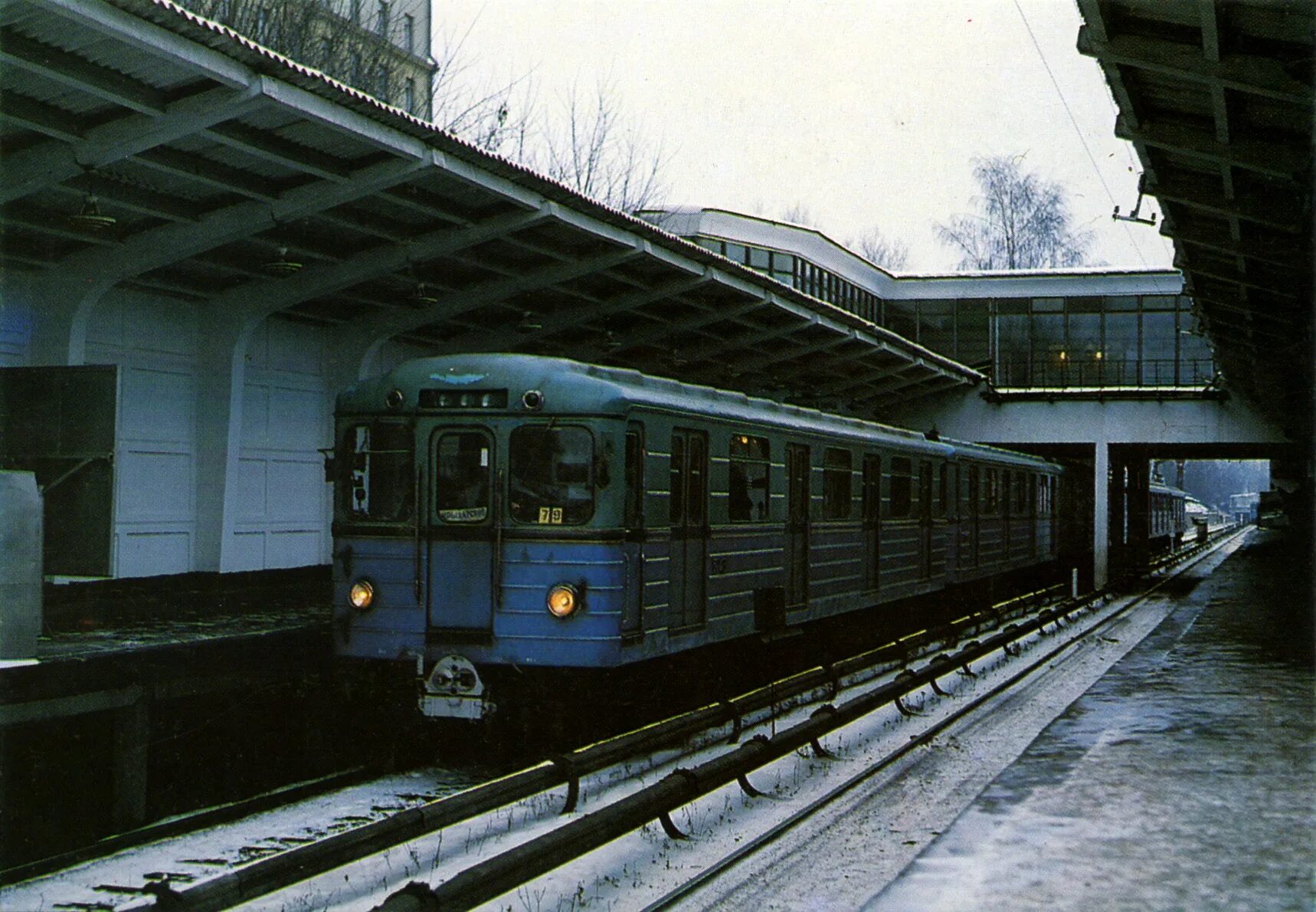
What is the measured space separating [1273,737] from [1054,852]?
14.2 feet

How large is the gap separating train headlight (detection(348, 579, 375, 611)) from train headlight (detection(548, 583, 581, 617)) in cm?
143

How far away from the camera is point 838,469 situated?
14508 millimetres

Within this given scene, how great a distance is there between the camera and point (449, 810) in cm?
690

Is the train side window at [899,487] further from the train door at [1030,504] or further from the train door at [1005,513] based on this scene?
the train door at [1030,504]

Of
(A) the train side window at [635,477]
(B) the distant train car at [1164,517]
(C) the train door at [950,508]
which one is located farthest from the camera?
(B) the distant train car at [1164,517]

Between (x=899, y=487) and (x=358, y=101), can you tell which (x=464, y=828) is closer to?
(x=358, y=101)

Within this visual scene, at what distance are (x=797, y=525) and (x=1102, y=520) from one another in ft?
65.4

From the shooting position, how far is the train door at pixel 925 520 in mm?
17969

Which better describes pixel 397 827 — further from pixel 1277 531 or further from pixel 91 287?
pixel 1277 531

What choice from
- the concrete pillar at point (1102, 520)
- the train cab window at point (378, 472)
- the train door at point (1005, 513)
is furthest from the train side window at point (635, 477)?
the concrete pillar at point (1102, 520)

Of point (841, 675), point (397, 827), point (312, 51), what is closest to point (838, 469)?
point (841, 675)

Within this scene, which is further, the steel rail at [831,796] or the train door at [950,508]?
the train door at [950,508]

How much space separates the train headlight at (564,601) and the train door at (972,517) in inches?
474

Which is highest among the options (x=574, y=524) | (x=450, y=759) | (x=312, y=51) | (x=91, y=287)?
(x=312, y=51)
